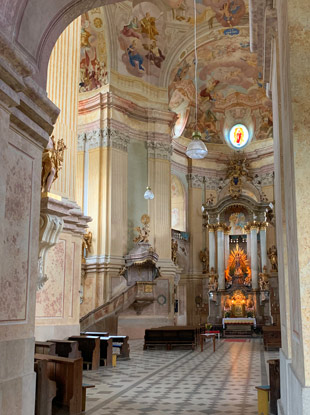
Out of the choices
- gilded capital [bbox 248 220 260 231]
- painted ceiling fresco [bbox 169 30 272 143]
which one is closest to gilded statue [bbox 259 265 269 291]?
gilded capital [bbox 248 220 260 231]

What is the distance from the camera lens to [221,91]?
2906cm

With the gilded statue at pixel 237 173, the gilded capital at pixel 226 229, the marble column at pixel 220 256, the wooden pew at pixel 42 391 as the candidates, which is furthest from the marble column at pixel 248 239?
the wooden pew at pixel 42 391

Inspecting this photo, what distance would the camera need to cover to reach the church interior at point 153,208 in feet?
17.0

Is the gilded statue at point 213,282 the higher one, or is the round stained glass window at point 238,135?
the round stained glass window at point 238,135

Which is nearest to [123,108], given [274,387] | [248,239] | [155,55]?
[155,55]

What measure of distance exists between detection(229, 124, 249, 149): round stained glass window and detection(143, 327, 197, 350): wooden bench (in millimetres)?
15541

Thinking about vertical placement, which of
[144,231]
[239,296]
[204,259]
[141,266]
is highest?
[144,231]

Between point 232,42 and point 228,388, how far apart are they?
19923mm

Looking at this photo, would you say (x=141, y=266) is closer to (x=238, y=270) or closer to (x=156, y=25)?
(x=238, y=270)

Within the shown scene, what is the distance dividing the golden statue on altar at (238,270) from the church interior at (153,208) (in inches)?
2.7

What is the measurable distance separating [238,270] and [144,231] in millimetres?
7808

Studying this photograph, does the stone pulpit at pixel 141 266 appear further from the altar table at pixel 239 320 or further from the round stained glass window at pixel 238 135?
the round stained glass window at pixel 238 135

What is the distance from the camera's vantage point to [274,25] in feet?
19.5

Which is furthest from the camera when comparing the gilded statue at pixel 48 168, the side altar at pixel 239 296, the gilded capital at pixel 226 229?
the gilded capital at pixel 226 229
